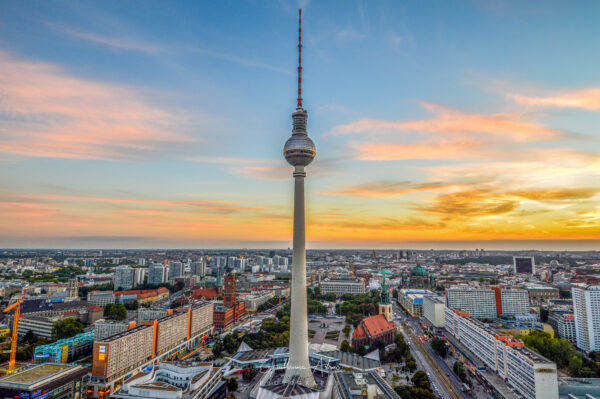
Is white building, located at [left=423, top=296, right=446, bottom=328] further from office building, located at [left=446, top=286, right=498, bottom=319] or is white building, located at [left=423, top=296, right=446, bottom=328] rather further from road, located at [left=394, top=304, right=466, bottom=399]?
office building, located at [left=446, top=286, right=498, bottom=319]

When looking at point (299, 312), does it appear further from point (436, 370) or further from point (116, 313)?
point (116, 313)

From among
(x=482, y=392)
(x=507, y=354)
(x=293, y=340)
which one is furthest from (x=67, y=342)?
(x=507, y=354)

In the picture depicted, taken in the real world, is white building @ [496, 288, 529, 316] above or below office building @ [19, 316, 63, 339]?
above

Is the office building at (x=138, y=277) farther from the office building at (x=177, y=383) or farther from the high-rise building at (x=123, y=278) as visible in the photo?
the office building at (x=177, y=383)

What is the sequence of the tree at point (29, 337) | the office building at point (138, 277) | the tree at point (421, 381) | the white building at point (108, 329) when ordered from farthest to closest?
1. the office building at point (138, 277)
2. the tree at point (29, 337)
3. the white building at point (108, 329)
4. the tree at point (421, 381)

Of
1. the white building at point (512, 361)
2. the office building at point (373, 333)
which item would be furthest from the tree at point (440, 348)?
the office building at point (373, 333)

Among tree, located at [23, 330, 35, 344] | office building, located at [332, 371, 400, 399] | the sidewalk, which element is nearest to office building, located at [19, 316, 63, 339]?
tree, located at [23, 330, 35, 344]
